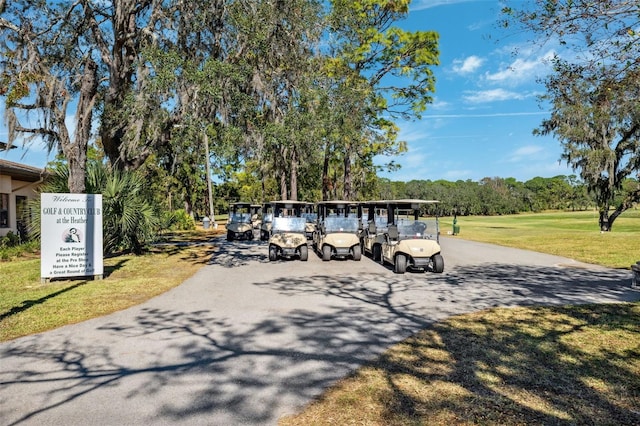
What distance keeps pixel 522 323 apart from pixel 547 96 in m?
3.96

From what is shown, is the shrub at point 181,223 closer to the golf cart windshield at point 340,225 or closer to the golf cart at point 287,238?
the golf cart at point 287,238

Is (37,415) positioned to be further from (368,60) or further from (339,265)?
(368,60)

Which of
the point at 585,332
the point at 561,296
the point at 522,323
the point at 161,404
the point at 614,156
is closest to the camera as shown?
the point at 161,404

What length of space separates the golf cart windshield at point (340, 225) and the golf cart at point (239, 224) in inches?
377

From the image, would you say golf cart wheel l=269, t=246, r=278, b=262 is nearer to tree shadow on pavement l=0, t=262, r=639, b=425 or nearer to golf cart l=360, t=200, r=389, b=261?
golf cart l=360, t=200, r=389, b=261

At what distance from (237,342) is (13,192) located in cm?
1896

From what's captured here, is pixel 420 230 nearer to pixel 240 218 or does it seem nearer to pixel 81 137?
pixel 81 137

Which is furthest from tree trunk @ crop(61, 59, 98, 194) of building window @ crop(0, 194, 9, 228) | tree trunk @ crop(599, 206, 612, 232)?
tree trunk @ crop(599, 206, 612, 232)

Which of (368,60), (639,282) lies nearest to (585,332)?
(639,282)

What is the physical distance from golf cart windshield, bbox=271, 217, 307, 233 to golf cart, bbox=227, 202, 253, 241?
8.61m

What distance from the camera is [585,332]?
18.8ft

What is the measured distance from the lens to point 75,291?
8.78 m

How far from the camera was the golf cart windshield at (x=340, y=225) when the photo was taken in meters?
14.1

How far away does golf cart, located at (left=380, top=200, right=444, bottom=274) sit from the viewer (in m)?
10.9
